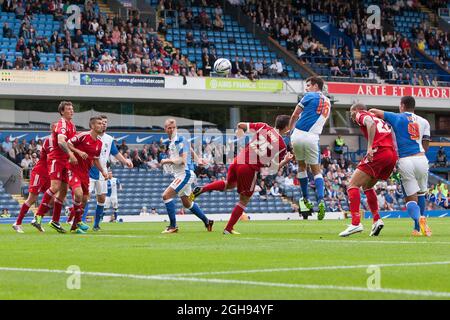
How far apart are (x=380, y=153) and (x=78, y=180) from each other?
5908 mm

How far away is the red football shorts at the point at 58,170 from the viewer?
709 inches

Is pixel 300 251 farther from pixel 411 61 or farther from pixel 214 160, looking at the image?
pixel 411 61

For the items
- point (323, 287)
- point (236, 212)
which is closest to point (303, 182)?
point (236, 212)

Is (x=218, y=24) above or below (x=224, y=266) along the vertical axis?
above

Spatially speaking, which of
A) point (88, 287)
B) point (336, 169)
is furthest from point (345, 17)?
point (88, 287)

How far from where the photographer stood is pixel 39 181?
20188mm

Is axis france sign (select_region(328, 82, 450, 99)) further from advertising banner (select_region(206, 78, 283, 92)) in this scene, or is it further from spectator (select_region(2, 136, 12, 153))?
spectator (select_region(2, 136, 12, 153))

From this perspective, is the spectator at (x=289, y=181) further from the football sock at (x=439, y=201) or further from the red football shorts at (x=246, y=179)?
the red football shorts at (x=246, y=179)

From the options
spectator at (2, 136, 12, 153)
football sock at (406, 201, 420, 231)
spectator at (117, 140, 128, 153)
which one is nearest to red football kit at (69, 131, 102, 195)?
football sock at (406, 201, 420, 231)

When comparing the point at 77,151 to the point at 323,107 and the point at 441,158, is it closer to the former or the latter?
the point at 323,107

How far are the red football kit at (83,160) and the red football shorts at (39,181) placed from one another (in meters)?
2.40

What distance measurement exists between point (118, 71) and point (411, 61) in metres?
19.4

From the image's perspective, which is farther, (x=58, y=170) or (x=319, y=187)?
(x=58, y=170)

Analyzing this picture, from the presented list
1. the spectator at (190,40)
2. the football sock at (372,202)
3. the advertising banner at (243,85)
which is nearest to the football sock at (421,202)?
the football sock at (372,202)
